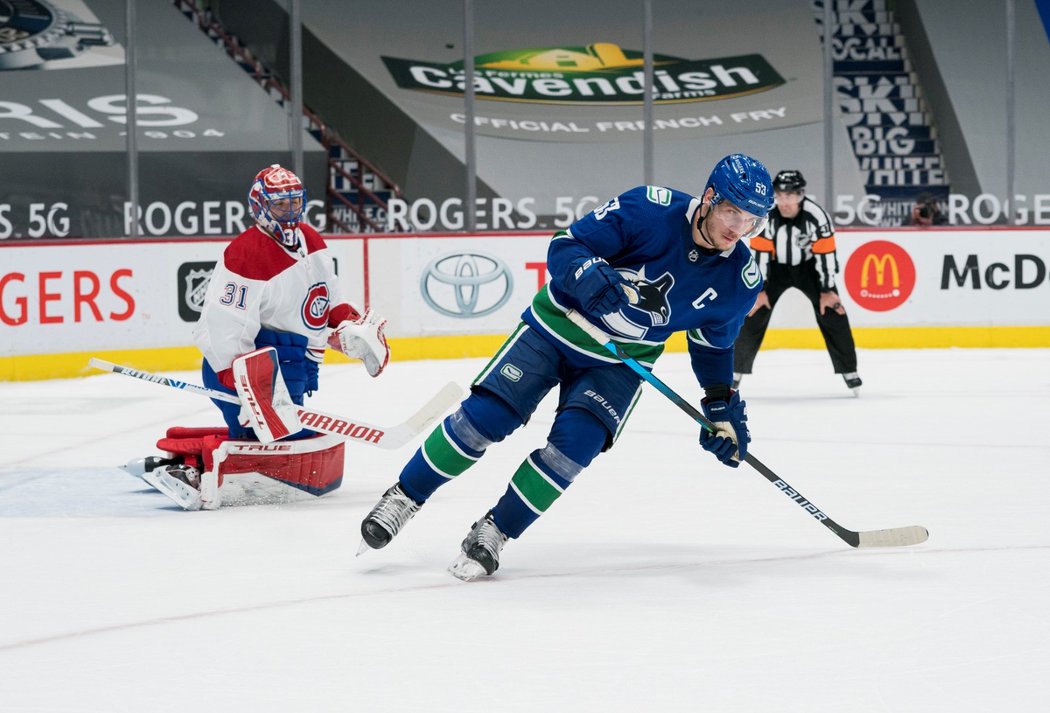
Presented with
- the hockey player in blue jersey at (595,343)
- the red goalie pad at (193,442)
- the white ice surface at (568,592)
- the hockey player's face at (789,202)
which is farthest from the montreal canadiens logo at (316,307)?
the hockey player's face at (789,202)

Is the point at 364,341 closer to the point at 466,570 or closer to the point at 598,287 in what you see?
the point at 466,570

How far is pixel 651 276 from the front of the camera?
3.02 metres

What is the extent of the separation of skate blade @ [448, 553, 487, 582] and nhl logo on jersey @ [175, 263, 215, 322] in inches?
215

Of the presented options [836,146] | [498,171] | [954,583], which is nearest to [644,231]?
[954,583]

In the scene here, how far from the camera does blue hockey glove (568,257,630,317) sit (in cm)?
280

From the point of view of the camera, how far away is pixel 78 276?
7746 mm

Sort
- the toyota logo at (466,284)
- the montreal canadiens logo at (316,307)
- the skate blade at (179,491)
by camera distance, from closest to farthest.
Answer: the skate blade at (179,491) < the montreal canadiens logo at (316,307) < the toyota logo at (466,284)

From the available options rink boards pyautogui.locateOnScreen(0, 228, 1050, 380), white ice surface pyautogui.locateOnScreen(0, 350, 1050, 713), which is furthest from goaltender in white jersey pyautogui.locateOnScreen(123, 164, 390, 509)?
rink boards pyautogui.locateOnScreen(0, 228, 1050, 380)

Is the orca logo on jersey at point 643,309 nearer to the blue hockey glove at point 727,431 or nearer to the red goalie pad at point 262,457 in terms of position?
the blue hockey glove at point 727,431

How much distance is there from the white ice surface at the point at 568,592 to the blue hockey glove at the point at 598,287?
584mm

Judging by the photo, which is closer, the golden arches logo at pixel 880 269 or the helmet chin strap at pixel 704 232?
the helmet chin strap at pixel 704 232

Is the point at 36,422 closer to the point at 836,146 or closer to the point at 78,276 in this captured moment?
the point at 78,276

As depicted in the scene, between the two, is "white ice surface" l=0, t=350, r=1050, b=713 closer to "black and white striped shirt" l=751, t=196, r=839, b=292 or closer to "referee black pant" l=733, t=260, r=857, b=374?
"referee black pant" l=733, t=260, r=857, b=374

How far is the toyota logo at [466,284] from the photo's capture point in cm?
872
